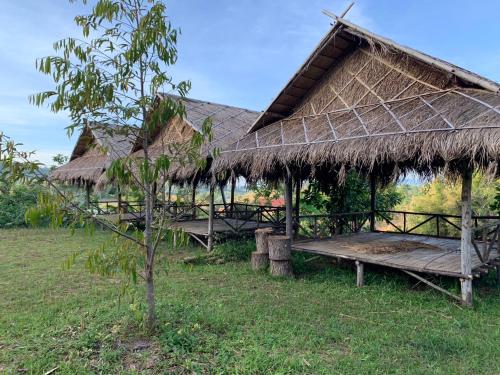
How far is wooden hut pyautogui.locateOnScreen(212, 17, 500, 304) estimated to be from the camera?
4820 millimetres

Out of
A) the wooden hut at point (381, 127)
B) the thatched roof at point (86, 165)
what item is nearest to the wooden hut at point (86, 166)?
the thatched roof at point (86, 165)

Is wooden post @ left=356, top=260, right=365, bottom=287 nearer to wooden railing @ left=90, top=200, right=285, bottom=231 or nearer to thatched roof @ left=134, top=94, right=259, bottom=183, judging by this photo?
thatched roof @ left=134, top=94, right=259, bottom=183

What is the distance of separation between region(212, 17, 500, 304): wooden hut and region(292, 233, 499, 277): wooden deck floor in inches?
0.7

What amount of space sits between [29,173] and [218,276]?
4.04m

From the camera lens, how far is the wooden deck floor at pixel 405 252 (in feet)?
17.8

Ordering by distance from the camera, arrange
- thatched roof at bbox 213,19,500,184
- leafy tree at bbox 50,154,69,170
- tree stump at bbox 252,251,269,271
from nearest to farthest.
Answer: thatched roof at bbox 213,19,500,184 → tree stump at bbox 252,251,269,271 → leafy tree at bbox 50,154,69,170

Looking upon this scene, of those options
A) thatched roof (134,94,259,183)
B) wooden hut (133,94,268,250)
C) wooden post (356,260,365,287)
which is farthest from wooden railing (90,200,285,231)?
wooden post (356,260,365,287)

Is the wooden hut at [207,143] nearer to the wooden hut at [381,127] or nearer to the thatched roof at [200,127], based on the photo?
the thatched roof at [200,127]

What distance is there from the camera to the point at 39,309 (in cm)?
474

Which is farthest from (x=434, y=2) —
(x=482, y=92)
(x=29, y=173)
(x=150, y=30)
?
(x=29, y=173)

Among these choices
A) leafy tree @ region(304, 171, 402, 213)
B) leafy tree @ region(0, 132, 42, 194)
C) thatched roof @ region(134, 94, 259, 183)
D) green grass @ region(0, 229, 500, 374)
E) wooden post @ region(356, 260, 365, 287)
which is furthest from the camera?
leafy tree @ region(304, 171, 402, 213)

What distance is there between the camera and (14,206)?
1448cm

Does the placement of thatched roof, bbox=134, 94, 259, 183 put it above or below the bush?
above

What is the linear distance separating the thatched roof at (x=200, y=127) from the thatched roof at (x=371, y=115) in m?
1.71
